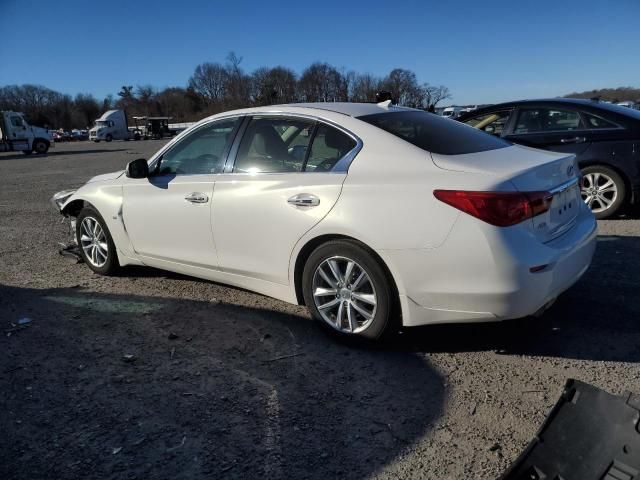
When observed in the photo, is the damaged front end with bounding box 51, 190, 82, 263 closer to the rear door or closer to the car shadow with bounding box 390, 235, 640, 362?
the car shadow with bounding box 390, 235, 640, 362

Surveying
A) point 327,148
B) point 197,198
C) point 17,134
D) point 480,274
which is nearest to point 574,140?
point 327,148

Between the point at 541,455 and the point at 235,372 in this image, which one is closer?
the point at 541,455

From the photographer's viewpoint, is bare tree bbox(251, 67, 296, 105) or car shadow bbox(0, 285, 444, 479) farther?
Result: bare tree bbox(251, 67, 296, 105)

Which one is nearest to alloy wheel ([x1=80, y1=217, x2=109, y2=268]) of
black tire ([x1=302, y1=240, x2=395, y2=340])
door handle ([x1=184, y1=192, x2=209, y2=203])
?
door handle ([x1=184, y1=192, x2=209, y2=203])

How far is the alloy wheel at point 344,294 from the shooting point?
334 cm

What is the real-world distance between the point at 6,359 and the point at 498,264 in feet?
10.5

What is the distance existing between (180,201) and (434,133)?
2.07 m

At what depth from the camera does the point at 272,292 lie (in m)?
3.84

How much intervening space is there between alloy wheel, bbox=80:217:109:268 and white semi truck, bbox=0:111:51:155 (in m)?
33.5

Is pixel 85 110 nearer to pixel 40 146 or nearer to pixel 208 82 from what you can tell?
pixel 208 82

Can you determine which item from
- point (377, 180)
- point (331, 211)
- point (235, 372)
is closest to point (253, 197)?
point (331, 211)

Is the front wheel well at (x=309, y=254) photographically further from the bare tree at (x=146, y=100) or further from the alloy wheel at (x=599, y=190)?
the bare tree at (x=146, y=100)

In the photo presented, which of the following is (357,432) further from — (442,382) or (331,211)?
(331,211)

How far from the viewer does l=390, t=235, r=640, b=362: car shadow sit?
11.0ft
